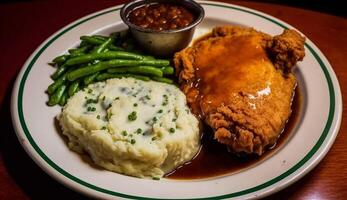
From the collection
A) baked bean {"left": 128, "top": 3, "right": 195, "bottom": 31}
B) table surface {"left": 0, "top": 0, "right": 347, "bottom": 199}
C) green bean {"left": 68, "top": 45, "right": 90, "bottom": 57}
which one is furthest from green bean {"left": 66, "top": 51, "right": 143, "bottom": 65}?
table surface {"left": 0, "top": 0, "right": 347, "bottom": 199}

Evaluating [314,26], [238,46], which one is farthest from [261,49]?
[314,26]

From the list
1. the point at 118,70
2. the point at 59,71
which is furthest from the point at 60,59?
the point at 118,70

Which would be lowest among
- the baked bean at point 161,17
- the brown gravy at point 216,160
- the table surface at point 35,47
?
the brown gravy at point 216,160

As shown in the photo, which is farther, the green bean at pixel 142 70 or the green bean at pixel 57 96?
the green bean at pixel 142 70

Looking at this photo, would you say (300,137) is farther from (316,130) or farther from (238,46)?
(238,46)

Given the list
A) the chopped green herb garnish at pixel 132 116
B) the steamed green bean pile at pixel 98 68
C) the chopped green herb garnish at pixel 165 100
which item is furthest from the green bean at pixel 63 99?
the chopped green herb garnish at pixel 165 100

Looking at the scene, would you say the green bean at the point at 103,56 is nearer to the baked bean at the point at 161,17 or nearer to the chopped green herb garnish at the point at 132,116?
the baked bean at the point at 161,17
